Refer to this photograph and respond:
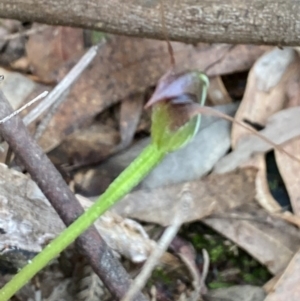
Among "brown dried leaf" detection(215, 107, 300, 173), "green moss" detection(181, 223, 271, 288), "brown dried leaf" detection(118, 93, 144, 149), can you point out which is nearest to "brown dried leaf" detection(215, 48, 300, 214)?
"brown dried leaf" detection(215, 107, 300, 173)

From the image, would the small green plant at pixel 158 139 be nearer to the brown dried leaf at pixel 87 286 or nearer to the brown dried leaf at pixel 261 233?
the brown dried leaf at pixel 87 286

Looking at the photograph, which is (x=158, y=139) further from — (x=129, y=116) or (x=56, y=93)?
(x=129, y=116)

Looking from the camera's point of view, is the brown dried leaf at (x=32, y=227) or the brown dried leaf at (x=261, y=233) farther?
the brown dried leaf at (x=261, y=233)

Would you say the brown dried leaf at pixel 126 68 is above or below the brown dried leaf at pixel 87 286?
above

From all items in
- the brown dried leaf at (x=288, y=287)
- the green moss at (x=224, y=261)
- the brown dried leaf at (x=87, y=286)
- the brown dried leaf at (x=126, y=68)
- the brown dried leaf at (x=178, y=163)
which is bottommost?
the brown dried leaf at (x=288, y=287)

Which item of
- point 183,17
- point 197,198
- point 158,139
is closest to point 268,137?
point 197,198

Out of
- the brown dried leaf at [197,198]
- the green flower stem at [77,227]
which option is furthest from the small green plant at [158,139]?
the brown dried leaf at [197,198]
